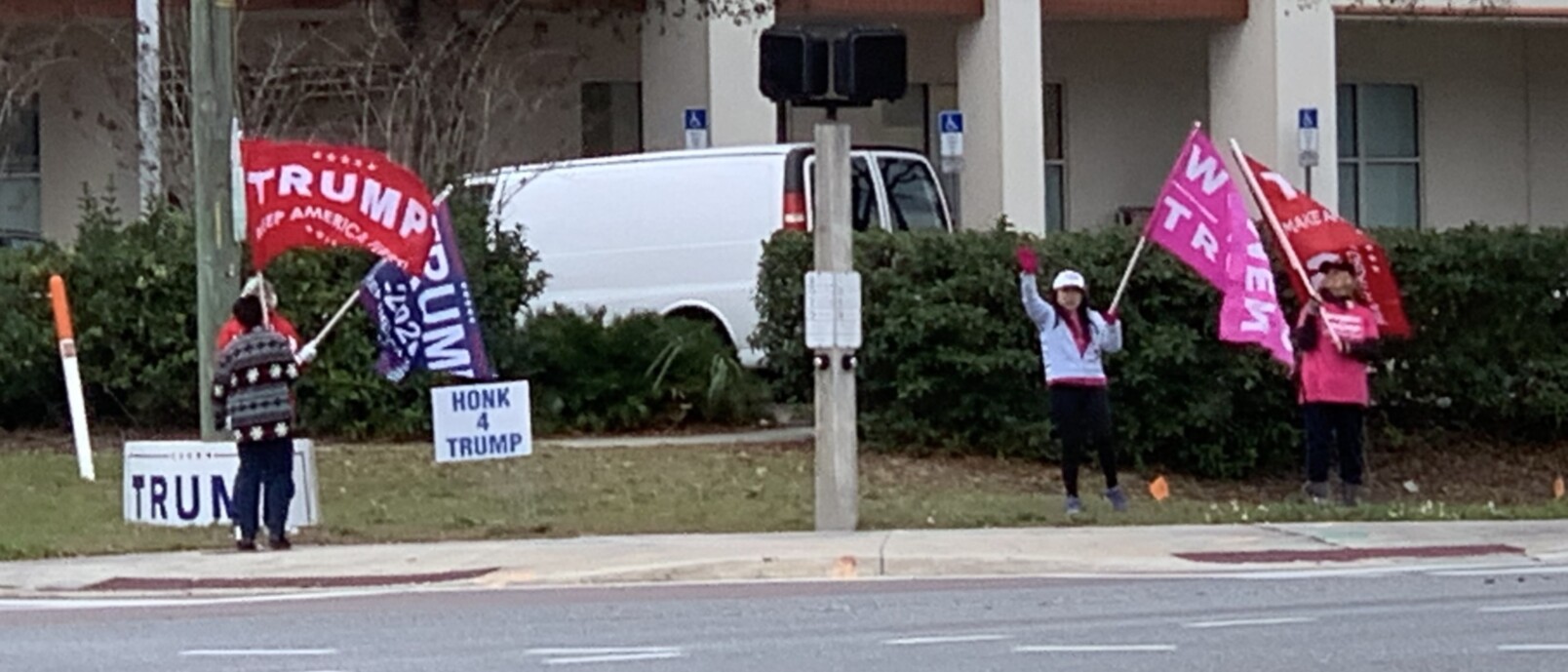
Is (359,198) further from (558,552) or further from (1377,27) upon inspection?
(1377,27)

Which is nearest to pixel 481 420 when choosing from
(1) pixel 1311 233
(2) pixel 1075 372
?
(2) pixel 1075 372

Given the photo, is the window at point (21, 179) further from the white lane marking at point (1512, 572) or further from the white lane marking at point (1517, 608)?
the white lane marking at point (1517, 608)

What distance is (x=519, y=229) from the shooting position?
22031 millimetres

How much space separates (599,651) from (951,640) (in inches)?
57.1

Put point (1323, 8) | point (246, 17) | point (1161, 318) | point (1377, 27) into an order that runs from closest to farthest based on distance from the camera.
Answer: point (1161, 318), point (246, 17), point (1323, 8), point (1377, 27)

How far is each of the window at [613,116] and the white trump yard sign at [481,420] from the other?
1520 cm

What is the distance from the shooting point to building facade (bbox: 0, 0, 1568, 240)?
98.2 ft

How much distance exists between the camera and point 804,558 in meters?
14.7

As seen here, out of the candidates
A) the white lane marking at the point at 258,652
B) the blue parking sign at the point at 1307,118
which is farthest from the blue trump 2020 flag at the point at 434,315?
the blue parking sign at the point at 1307,118

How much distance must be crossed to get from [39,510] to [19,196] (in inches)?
576

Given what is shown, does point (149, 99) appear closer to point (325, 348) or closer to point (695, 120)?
point (325, 348)

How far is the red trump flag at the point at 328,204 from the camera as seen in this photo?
1731 cm

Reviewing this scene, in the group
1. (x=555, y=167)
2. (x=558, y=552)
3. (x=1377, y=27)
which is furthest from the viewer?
(x=1377, y=27)

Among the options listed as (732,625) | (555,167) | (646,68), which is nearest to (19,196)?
(646,68)
